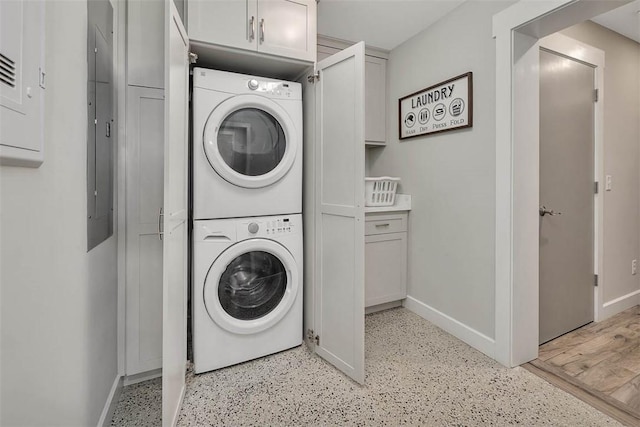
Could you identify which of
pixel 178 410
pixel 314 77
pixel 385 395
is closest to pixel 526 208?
pixel 385 395

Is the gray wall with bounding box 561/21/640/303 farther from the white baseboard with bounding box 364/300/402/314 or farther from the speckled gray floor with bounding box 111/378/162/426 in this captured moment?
the speckled gray floor with bounding box 111/378/162/426

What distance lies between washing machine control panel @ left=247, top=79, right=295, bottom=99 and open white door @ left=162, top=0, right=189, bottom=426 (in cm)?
38

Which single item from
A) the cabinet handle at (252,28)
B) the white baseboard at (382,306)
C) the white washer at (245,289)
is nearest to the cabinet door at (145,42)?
the cabinet handle at (252,28)

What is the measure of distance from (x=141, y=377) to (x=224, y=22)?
2.07 meters

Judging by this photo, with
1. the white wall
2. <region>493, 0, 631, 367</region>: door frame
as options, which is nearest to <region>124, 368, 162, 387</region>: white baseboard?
the white wall

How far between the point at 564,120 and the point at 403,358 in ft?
6.65

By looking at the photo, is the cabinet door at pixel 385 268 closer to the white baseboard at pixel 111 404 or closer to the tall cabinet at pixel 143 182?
the tall cabinet at pixel 143 182

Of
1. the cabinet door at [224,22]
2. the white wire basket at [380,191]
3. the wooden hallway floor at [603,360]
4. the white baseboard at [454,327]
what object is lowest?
the wooden hallway floor at [603,360]

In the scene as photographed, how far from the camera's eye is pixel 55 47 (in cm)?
89

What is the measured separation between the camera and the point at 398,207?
104 inches

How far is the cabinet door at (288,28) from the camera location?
177 centimetres

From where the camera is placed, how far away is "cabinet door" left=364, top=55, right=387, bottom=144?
2.81m

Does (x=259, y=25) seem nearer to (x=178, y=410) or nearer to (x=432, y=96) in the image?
(x=432, y=96)

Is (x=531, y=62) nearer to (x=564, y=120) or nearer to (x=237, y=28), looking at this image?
(x=564, y=120)
